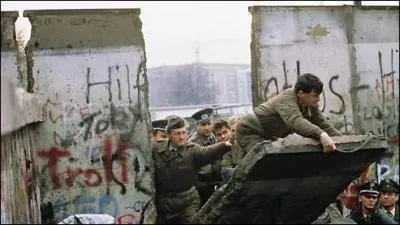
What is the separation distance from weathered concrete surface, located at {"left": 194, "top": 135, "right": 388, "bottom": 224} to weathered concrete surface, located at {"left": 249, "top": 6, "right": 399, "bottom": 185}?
9.00 feet

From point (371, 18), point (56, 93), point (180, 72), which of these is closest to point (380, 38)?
point (371, 18)

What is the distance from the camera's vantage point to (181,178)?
24.4 feet

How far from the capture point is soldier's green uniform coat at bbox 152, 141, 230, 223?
7.31 m

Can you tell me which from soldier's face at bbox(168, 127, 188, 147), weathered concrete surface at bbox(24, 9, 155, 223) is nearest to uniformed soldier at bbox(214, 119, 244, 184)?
soldier's face at bbox(168, 127, 188, 147)

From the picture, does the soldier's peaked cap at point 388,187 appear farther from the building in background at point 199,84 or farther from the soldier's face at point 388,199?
the building in background at point 199,84

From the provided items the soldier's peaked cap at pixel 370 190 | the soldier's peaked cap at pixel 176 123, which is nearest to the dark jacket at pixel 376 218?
the soldier's peaked cap at pixel 370 190

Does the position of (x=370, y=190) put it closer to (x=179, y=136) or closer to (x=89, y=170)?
(x=179, y=136)

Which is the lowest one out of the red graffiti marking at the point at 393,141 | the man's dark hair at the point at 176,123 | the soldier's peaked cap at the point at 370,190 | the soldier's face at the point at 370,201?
the soldier's face at the point at 370,201

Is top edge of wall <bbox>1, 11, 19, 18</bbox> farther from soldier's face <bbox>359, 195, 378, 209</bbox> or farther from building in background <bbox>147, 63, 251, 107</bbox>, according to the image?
building in background <bbox>147, 63, 251, 107</bbox>

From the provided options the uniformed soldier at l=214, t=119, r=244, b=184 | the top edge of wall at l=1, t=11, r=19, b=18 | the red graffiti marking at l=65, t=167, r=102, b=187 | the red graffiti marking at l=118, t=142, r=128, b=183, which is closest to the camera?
the uniformed soldier at l=214, t=119, r=244, b=184

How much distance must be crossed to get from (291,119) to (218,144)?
1.57m

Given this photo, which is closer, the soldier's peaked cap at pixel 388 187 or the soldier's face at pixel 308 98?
the soldier's face at pixel 308 98

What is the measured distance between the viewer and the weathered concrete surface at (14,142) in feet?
13.8

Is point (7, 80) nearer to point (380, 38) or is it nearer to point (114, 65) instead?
point (114, 65)
